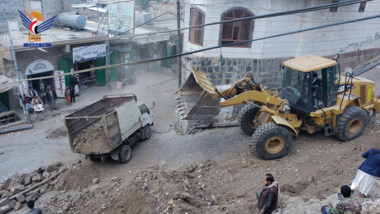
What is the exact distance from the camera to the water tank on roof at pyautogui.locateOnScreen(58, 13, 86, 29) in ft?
A: 57.8

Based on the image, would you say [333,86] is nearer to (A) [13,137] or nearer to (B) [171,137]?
(B) [171,137]

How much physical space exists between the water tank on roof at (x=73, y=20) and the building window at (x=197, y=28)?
9395 millimetres

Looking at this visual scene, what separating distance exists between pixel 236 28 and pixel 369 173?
7.43 metres

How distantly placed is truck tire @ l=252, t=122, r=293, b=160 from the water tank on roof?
14763 millimetres

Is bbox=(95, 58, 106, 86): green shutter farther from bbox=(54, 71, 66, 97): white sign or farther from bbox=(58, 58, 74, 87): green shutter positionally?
bbox=(54, 71, 66, 97): white sign

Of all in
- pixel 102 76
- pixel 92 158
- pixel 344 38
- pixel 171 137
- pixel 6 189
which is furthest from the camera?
pixel 102 76

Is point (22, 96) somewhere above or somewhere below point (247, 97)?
below

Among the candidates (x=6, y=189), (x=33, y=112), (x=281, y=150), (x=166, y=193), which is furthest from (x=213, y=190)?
(x=33, y=112)

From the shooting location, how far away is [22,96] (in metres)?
13.4

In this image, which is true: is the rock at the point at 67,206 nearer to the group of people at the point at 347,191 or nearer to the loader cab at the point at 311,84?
the group of people at the point at 347,191

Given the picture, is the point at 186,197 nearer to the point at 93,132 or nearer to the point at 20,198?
the point at 93,132

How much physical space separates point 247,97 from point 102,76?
44.6 ft

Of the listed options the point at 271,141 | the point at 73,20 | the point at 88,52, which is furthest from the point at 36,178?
the point at 73,20

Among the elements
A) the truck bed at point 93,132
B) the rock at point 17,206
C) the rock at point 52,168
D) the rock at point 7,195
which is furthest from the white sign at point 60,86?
the rock at point 17,206
